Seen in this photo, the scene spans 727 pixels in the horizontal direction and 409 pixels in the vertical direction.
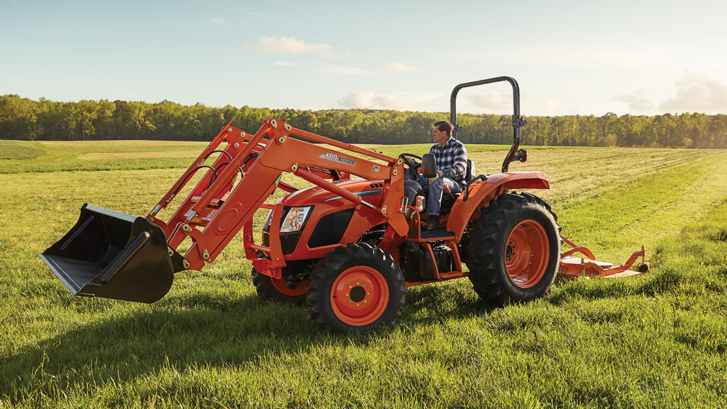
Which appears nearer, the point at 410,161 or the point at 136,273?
the point at 136,273

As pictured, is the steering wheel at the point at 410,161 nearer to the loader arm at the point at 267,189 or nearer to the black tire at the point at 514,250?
the loader arm at the point at 267,189

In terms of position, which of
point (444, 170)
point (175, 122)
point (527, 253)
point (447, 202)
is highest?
point (175, 122)

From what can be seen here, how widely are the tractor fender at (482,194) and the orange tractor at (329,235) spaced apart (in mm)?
13

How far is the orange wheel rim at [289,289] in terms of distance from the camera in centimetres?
534

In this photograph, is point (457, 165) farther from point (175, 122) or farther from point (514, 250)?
point (175, 122)

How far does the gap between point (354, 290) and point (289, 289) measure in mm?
1332

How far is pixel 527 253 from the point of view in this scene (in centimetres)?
578

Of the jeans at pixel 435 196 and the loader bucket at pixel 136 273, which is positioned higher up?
the jeans at pixel 435 196

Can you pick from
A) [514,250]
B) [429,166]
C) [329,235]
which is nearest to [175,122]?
[514,250]

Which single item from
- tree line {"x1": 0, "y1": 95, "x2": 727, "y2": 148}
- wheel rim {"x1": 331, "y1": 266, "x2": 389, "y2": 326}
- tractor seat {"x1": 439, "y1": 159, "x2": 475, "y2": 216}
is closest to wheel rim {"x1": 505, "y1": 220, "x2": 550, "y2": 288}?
tractor seat {"x1": 439, "y1": 159, "x2": 475, "y2": 216}

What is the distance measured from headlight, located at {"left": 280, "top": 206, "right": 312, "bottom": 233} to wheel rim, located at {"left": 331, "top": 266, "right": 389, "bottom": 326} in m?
0.64

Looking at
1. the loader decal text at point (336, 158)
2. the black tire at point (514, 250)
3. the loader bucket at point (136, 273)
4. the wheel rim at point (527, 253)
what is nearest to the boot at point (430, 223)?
the black tire at point (514, 250)

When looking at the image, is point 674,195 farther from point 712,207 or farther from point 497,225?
point 497,225

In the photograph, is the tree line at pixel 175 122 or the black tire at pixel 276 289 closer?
the black tire at pixel 276 289
